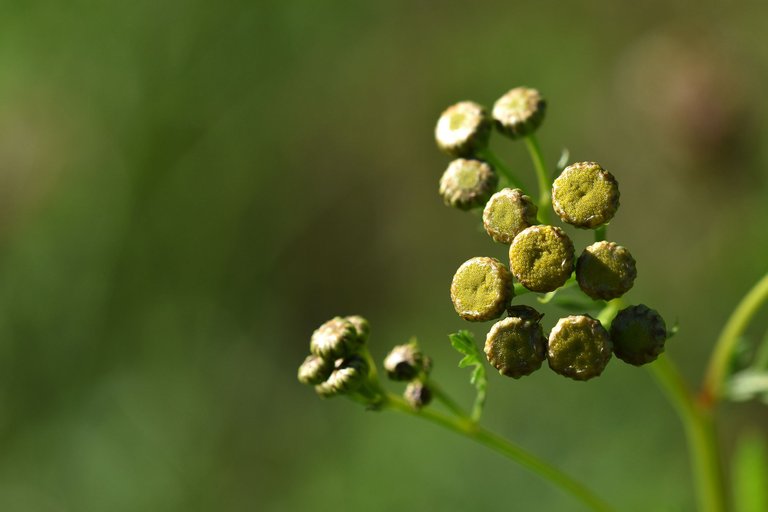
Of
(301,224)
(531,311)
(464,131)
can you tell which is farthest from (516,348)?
(301,224)

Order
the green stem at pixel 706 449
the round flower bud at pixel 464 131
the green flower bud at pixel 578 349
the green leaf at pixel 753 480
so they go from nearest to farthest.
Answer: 1. the green flower bud at pixel 578 349
2. the round flower bud at pixel 464 131
3. the green stem at pixel 706 449
4. the green leaf at pixel 753 480

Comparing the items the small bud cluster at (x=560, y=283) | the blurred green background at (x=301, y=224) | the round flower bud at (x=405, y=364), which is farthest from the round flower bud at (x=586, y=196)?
the blurred green background at (x=301, y=224)

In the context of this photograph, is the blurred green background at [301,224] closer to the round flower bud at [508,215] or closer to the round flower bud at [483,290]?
the round flower bud at [508,215]

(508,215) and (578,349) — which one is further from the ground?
(508,215)

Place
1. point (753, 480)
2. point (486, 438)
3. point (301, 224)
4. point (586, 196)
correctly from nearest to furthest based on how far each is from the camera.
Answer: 1. point (586, 196)
2. point (486, 438)
3. point (753, 480)
4. point (301, 224)

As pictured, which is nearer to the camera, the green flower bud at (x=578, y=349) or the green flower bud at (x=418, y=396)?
the green flower bud at (x=578, y=349)

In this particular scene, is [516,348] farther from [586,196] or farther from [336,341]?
→ [336,341]

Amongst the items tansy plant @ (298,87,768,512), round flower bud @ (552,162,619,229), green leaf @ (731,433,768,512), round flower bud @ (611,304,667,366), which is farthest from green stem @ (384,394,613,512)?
green leaf @ (731,433,768,512)
